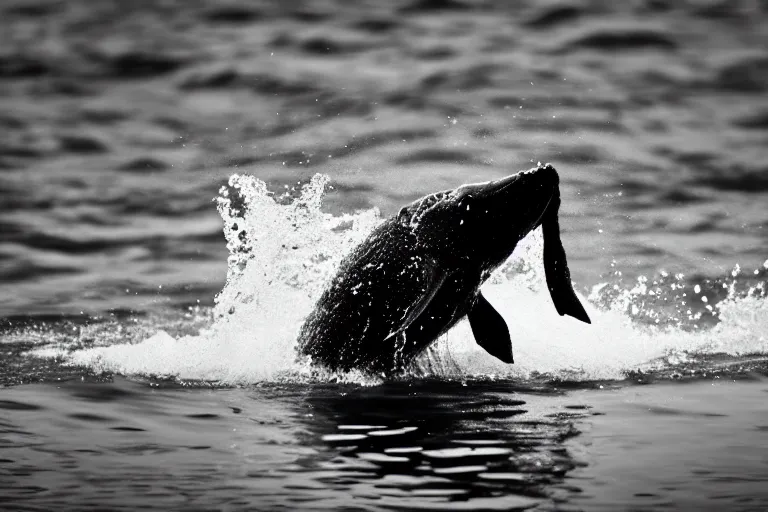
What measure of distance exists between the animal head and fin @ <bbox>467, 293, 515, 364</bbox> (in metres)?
0.47

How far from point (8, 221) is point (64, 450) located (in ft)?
48.2

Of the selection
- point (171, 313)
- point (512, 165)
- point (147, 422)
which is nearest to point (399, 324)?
point (147, 422)

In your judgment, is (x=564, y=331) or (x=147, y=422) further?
(x=564, y=331)

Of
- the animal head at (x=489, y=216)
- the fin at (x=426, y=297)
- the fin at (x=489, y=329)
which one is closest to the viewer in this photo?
the fin at (x=426, y=297)

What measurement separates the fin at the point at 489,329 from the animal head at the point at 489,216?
47 cm

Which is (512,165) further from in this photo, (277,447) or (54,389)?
(277,447)

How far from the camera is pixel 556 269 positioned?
31.1 feet

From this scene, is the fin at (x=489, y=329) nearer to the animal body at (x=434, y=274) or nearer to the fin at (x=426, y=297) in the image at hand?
the animal body at (x=434, y=274)

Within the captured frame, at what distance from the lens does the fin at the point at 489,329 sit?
31.4 feet

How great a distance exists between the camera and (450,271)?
9.51m

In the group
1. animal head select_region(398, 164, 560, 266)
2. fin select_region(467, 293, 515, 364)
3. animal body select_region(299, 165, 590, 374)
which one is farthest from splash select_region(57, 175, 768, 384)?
animal head select_region(398, 164, 560, 266)

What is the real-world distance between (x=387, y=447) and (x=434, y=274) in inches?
105

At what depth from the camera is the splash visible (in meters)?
10.3

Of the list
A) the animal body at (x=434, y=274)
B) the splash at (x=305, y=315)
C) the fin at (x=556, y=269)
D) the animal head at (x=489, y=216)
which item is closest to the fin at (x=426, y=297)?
the animal body at (x=434, y=274)
